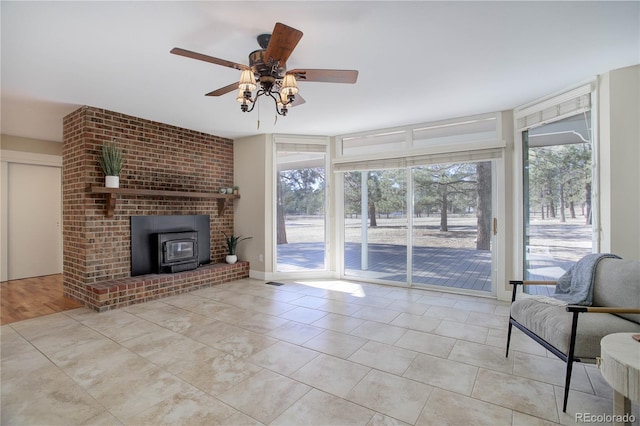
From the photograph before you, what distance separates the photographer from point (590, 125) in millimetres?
3049

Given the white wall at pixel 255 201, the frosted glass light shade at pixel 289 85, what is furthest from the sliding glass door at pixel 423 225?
the frosted glass light shade at pixel 289 85

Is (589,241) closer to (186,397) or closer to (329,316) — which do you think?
(329,316)

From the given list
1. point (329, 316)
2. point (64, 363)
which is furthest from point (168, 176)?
point (329, 316)

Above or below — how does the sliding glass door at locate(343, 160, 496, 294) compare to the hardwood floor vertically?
above

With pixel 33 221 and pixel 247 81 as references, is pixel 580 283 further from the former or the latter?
pixel 33 221

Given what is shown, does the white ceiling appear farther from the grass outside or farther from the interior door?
the interior door

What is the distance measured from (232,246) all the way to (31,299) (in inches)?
106

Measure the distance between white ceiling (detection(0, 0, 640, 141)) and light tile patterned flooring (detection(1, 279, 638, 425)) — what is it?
8.12 ft

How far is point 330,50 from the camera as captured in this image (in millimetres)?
2459

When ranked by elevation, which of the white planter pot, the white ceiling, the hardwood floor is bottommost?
the hardwood floor

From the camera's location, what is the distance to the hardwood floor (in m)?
3.50

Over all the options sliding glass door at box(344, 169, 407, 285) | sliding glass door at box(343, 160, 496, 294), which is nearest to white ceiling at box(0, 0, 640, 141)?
sliding glass door at box(343, 160, 496, 294)

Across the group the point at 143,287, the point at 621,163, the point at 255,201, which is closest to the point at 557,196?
the point at 621,163

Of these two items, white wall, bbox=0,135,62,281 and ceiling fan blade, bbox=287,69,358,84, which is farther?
white wall, bbox=0,135,62,281
